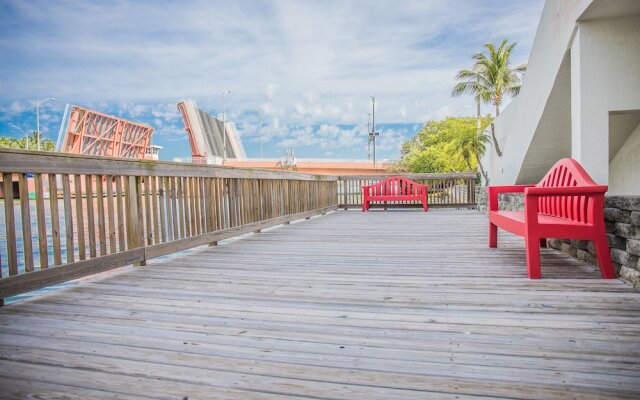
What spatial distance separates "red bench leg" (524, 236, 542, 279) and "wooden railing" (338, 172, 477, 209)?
798 centimetres

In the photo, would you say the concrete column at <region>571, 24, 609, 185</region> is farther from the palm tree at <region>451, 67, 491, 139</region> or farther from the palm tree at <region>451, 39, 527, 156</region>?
the palm tree at <region>451, 67, 491, 139</region>

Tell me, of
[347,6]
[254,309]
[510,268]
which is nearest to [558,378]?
[254,309]


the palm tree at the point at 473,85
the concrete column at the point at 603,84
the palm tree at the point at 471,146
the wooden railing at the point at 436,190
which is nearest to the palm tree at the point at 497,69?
the palm tree at the point at 473,85

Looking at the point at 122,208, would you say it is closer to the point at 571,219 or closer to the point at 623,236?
the point at 571,219

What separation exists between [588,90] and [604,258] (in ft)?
8.00

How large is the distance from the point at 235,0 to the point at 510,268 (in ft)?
127

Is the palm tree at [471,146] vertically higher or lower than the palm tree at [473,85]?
lower

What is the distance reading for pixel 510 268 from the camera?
10.6ft

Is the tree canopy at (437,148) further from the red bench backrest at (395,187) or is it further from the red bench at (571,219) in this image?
the red bench at (571,219)

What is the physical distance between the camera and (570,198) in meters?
3.12

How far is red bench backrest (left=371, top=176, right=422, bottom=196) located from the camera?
10.3 metres

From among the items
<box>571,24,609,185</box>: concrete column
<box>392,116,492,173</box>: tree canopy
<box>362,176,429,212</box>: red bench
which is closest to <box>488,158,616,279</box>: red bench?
<box>571,24,609,185</box>: concrete column

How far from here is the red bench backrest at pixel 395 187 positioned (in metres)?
10.3

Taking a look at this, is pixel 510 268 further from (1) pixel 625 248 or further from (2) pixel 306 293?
(2) pixel 306 293
